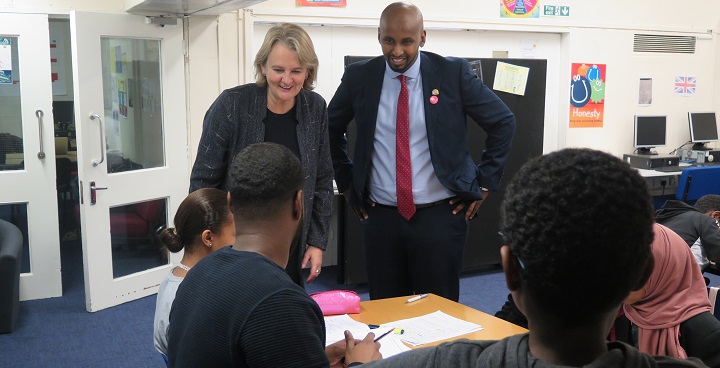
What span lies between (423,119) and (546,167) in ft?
6.03

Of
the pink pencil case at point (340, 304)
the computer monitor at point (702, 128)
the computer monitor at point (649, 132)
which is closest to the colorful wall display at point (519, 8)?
the computer monitor at point (649, 132)

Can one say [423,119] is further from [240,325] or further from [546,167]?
[546,167]

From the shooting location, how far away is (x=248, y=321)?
1.25 m

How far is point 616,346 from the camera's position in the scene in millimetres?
859

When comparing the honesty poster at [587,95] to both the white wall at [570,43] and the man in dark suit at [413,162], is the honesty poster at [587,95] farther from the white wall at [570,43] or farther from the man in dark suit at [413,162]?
the man in dark suit at [413,162]

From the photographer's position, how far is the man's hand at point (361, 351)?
5.21 feet

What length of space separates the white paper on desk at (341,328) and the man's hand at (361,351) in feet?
1.15

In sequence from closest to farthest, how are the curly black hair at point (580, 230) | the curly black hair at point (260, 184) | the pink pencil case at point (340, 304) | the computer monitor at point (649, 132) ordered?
1. the curly black hair at point (580, 230)
2. the curly black hair at point (260, 184)
3. the pink pencil case at point (340, 304)
4. the computer monitor at point (649, 132)

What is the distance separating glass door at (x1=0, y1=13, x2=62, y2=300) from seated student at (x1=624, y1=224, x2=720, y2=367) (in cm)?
370

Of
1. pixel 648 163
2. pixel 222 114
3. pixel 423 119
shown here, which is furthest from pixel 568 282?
pixel 648 163

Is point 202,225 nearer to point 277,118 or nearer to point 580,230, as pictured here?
point 277,118

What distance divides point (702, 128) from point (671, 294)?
4.66m

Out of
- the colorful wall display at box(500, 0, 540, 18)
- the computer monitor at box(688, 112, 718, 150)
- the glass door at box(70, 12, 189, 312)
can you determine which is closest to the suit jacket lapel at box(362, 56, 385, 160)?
the glass door at box(70, 12, 189, 312)

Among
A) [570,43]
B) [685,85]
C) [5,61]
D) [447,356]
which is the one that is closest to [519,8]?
[570,43]
